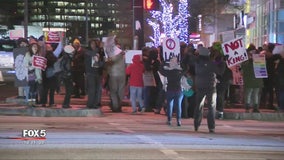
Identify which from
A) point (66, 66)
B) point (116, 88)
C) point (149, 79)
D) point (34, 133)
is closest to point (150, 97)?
point (149, 79)

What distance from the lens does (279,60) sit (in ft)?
54.3

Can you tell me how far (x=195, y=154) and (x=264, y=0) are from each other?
3552cm

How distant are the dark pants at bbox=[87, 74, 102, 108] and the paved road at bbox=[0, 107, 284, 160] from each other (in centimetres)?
106

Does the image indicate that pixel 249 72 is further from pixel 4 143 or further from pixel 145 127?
pixel 4 143

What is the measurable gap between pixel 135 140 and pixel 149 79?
566cm

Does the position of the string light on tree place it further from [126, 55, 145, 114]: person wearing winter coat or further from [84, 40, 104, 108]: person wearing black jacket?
[84, 40, 104, 108]: person wearing black jacket

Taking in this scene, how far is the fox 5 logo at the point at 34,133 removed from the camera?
1043cm

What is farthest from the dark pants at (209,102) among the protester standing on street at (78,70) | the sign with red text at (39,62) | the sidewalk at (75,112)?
the protester standing on street at (78,70)

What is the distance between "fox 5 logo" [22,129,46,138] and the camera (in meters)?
10.4

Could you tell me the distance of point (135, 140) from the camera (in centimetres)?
1049

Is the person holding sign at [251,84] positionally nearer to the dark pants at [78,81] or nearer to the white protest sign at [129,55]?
the white protest sign at [129,55]

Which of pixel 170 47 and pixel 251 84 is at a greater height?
pixel 170 47

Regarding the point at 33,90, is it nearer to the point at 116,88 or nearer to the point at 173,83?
the point at 116,88

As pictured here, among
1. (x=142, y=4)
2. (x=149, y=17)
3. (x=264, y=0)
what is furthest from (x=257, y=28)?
(x=142, y=4)
